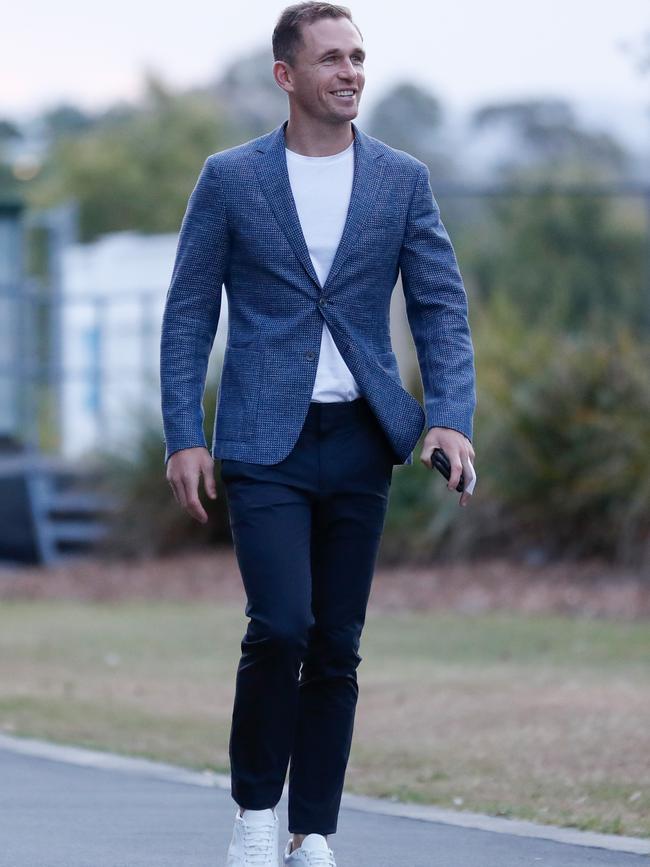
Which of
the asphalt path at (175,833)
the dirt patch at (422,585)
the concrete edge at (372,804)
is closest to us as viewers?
the asphalt path at (175,833)

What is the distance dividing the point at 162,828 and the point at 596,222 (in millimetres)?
33935

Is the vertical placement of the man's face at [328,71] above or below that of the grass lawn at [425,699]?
above

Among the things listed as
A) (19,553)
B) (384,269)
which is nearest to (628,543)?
(19,553)

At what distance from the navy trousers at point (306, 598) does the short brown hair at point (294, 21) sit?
2.74 feet

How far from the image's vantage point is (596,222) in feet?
125

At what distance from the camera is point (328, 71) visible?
4.30 m

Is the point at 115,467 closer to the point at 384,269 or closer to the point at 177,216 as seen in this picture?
the point at 384,269

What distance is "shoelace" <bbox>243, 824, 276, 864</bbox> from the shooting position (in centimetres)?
421

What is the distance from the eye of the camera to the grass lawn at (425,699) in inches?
236

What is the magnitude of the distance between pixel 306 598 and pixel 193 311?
733mm

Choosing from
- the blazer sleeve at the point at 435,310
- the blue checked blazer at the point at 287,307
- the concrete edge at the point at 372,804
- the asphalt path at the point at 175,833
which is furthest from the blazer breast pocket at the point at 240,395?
the concrete edge at the point at 372,804

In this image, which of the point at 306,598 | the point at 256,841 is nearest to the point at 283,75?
the point at 306,598

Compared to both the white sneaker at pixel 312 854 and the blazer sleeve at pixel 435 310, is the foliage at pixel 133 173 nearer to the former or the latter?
the blazer sleeve at pixel 435 310

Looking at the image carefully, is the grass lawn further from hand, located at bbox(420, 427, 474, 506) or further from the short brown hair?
the short brown hair
